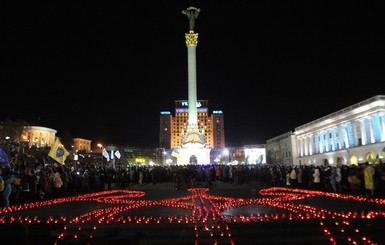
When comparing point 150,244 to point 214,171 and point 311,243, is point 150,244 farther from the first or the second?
point 214,171

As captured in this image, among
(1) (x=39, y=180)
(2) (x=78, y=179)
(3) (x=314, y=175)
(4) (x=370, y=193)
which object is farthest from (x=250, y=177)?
(1) (x=39, y=180)

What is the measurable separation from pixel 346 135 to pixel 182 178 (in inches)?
1896

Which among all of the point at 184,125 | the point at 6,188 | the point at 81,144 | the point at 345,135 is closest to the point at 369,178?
the point at 6,188

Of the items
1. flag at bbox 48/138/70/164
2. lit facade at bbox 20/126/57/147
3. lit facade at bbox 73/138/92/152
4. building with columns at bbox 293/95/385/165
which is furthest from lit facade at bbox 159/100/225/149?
flag at bbox 48/138/70/164

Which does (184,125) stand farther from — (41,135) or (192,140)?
(192,140)

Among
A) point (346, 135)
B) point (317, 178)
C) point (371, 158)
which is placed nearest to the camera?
point (317, 178)

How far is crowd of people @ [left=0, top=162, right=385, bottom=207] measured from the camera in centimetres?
1571

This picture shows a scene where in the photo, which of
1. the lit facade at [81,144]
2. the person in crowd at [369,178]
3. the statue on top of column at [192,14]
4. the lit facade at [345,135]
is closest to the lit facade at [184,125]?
the lit facade at [81,144]

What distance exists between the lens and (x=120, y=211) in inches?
497

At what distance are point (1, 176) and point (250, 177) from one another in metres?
21.8

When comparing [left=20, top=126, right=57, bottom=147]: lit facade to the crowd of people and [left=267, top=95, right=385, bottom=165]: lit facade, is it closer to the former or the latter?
the crowd of people

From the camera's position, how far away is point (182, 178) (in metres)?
24.6

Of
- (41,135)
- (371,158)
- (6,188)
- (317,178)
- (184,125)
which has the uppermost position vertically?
(184,125)

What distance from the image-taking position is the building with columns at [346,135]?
51.8 metres
